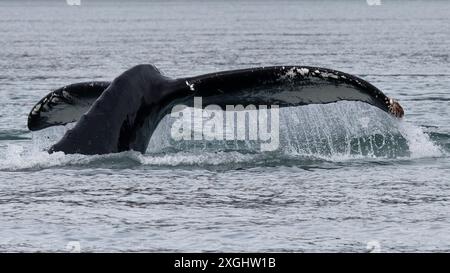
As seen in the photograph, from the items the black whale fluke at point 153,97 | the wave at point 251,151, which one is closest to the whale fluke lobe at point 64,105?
the black whale fluke at point 153,97

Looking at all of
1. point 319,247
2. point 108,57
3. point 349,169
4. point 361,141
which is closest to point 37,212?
point 319,247

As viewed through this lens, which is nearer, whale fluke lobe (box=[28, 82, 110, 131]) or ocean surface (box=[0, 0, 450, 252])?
ocean surface (box=[0, 0, 450, 252])

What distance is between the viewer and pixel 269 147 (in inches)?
598

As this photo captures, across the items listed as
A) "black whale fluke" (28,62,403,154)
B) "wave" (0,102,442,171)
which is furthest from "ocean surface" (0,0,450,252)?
"black whale fluke" (28,62,403,154)

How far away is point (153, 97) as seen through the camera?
12.0 meters

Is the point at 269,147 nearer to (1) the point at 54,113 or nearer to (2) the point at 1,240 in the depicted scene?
(1) the point at 54,113

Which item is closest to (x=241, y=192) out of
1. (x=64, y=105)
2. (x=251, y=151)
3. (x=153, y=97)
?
(x=153, y=97)

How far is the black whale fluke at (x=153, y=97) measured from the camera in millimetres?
11562

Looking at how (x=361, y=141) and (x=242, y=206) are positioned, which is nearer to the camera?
(x=242, y=206)

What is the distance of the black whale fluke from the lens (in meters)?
11.6

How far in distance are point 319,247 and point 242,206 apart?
1.82 meters

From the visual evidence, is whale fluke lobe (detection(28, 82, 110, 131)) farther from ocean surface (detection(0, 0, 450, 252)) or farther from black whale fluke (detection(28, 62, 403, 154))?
ocean surface (detection(0, 0, 450, 252))

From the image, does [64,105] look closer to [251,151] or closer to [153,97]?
[153,97]

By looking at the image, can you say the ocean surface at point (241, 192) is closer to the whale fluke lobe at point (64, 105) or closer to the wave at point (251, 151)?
the wave at point (251, 151)
